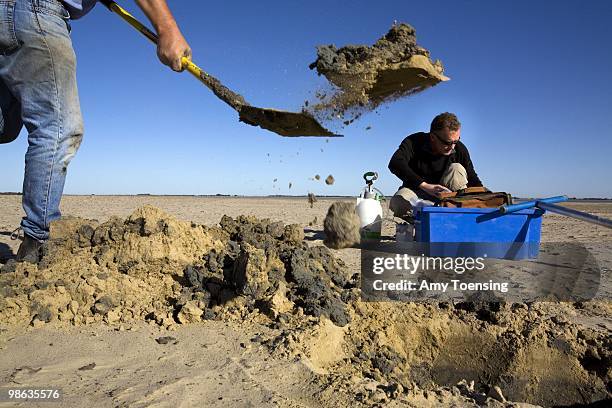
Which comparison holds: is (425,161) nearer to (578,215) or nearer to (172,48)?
(578,215)

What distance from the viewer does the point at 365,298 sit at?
2859 mm

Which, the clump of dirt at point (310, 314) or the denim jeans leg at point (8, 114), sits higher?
the denim jeans leg at point (8, 114)

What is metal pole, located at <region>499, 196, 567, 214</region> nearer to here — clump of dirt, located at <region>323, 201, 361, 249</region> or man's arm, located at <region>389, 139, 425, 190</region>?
man's arm, located at <region>389, 139, 425, 190</region>

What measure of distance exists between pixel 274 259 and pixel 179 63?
146 centimetres

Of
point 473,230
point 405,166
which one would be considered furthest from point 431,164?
point 473,230

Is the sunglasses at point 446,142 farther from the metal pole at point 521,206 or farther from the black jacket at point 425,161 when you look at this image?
the metal pole at point 521,206

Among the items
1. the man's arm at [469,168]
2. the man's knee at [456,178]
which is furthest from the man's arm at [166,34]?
the man's arm at [469,168]

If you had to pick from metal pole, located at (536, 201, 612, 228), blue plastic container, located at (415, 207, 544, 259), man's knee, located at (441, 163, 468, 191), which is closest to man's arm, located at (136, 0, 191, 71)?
blue plastic container, located at (415, 207, 544, 259)

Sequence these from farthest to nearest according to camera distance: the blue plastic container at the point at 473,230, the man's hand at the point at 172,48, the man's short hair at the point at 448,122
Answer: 1. the man's short hair at the point at 448,122
2. the blue plastic container at the point at 473,230
3. the man's hand at the point at 172,48

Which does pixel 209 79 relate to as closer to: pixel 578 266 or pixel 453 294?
pixel 453 294

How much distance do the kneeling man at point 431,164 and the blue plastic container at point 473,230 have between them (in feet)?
2.46

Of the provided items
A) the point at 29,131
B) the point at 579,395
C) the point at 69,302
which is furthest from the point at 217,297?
the point at 579,395

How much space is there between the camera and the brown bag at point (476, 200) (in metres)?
3.87

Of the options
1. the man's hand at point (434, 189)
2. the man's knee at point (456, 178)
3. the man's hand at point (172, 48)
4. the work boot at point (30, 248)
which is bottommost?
the work boot at point (30, 248)
